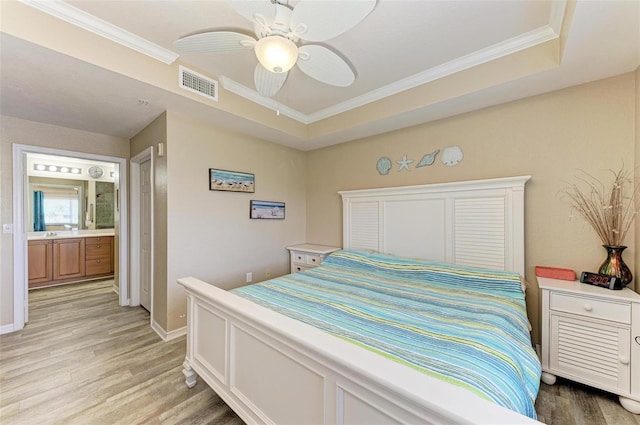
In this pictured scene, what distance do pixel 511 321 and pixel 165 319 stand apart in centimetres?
295

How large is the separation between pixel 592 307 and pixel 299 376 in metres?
2.03

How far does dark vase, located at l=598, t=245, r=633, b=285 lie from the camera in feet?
5.86

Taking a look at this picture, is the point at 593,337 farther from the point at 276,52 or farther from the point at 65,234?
the point at 65,234

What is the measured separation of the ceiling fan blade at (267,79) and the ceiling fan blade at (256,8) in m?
0.33

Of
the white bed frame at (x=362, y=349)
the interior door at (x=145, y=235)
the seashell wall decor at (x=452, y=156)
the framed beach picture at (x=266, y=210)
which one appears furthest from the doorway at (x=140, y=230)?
the seashell wall decor at (x=452, y=156)

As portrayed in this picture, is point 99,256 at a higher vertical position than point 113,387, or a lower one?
higher

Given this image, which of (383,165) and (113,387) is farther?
(383,165)

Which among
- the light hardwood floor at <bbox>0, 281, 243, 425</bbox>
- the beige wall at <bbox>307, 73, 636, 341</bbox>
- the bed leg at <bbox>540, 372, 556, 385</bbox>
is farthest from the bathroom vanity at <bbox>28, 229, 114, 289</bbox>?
the bed leg at <bbox>540, 372, 556, 385</bbox>

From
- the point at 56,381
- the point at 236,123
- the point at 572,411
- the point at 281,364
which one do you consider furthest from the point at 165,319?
the point at 572,411

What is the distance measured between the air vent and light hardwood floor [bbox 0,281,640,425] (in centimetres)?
Answer: 243

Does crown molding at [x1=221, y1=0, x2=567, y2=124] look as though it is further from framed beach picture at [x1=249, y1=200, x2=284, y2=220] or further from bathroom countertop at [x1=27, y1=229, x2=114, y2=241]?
bathroom countertop at [x1=27, y1=229, x2=114, y2=241]

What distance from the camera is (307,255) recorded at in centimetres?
349

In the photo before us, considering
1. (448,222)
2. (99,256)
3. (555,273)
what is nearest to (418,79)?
(448,222)

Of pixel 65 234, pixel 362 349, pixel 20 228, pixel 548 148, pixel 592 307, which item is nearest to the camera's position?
pixel 362 349
